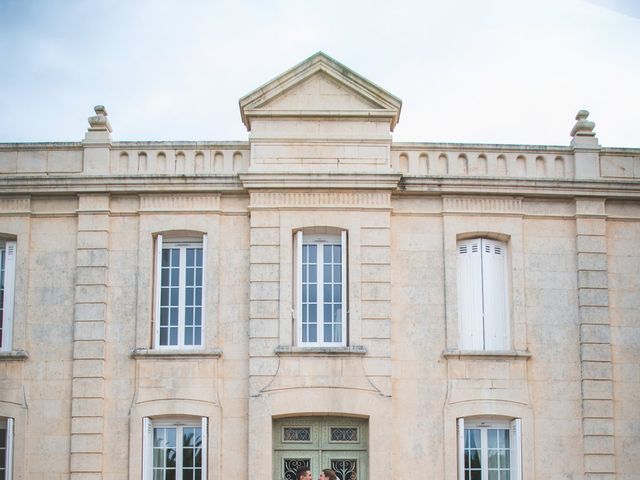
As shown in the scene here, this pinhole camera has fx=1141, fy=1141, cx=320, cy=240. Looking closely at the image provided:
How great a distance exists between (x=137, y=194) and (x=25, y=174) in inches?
84.3

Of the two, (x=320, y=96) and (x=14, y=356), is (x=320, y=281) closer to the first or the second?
(x=320, y=96)

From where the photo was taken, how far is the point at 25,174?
21.0m

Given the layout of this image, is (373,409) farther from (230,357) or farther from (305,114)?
(305,114)

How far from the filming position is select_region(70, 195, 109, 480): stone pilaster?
64.7 ft

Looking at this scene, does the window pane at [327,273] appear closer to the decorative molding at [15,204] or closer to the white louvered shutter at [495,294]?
the white louvered shutter at [495,294]

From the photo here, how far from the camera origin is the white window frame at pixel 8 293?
20.4 meters

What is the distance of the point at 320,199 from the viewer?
67.7 ft

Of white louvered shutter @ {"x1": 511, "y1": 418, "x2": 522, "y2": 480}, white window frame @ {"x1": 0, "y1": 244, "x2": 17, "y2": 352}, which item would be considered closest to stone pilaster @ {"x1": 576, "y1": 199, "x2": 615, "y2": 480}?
white louvered shutter @ {"x1": 511, "y1": 418, "x2": 522, "y2": 480}

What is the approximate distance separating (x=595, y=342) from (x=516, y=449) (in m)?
2.39

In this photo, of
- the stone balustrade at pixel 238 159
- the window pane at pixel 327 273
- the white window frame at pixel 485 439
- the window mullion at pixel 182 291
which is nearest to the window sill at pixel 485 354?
the white window frame at pixel 485 439

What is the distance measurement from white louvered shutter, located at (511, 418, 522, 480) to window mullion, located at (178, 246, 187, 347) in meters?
6.07

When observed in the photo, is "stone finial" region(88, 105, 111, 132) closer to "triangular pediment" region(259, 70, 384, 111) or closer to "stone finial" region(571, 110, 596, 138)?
"triangular pediment" region(259, 70, 384, 111)

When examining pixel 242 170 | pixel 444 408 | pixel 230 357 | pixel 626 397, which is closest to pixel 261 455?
pixel 230 357

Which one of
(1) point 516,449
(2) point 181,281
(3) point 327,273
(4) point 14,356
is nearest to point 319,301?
(3) point 327,273
